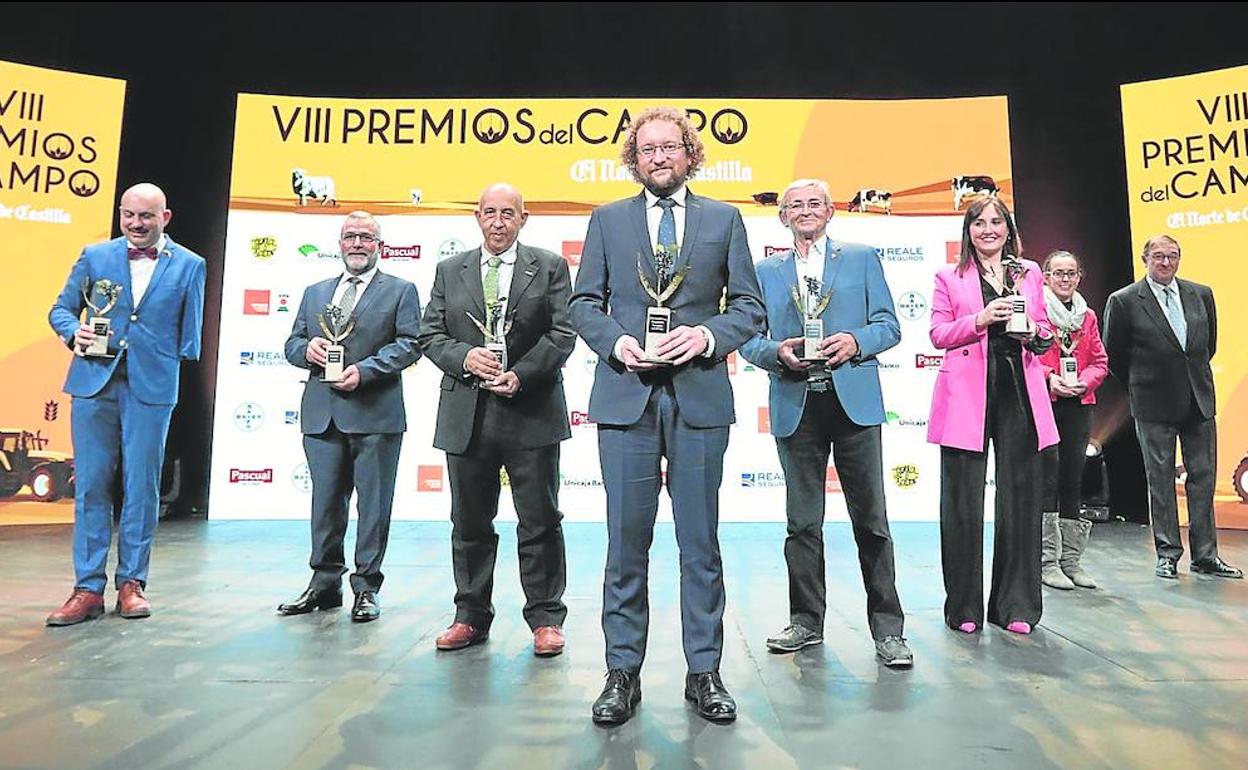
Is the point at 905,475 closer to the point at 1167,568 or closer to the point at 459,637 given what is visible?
the point at 1167,568

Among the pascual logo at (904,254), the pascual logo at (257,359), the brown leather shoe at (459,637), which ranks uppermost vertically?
the pascual logo at (904,254)

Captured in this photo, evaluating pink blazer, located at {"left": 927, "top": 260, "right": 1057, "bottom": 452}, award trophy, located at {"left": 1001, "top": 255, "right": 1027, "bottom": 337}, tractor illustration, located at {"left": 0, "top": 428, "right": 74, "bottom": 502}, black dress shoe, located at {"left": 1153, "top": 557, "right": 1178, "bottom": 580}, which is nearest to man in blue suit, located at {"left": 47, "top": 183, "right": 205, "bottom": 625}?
pink blazer, located at {"left": 927, "top": 260, "right": 1057, "bottom": 452}

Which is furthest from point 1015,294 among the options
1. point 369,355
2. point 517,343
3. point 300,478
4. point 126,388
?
point 300,478

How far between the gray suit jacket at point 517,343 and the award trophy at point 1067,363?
2.45 meters

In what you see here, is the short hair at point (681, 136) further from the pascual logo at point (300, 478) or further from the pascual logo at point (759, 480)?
the pascual logo at point (300, 478)

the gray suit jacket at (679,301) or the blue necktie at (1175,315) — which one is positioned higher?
the blue necktie at (1175,315)

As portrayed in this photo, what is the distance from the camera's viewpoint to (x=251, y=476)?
5.91m

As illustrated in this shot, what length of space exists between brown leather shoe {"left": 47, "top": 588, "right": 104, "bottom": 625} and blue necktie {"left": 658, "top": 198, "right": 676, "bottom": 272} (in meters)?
2.61

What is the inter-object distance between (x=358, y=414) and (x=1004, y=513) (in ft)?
8.51

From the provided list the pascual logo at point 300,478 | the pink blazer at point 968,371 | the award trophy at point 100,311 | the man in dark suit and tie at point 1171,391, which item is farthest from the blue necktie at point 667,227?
the pascual logo at point 300,478

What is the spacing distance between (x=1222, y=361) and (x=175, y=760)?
6.78 metres

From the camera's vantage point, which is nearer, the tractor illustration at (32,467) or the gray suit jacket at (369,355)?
the gray suit jacket at (369,355)

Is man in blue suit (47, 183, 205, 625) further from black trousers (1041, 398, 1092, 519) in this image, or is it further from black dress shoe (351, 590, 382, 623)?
black trousers (1041, 398, 1092, 519)

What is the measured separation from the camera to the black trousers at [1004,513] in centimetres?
295
